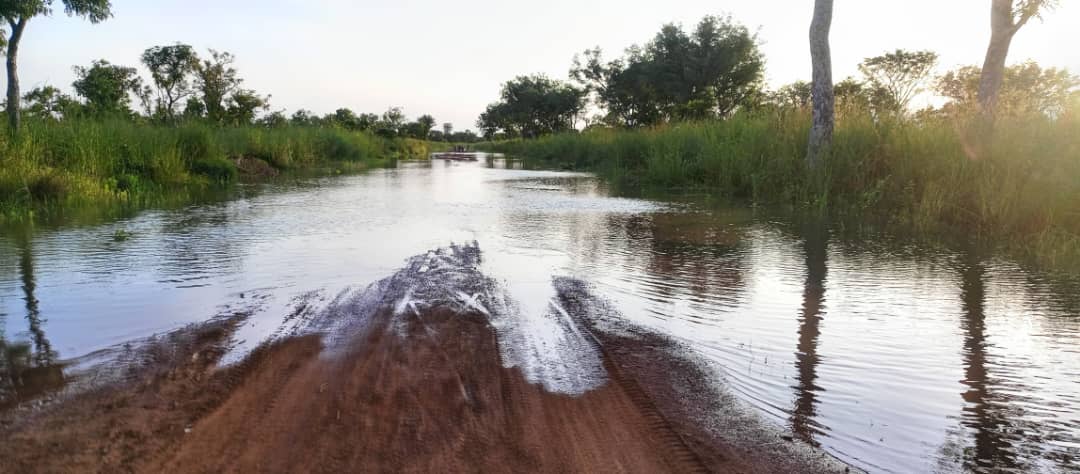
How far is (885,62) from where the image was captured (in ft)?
124

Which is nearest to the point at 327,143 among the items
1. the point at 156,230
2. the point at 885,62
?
the point at 156,230

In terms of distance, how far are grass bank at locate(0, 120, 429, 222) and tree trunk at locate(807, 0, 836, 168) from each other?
1095 cm

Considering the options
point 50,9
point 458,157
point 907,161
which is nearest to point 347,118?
point 458,157

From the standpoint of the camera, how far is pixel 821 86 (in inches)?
430

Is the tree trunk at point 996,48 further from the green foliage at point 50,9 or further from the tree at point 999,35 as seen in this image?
the green foliage at point 50,9

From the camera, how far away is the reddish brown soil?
2.01 meters

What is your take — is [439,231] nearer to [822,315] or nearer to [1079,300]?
[822,315]

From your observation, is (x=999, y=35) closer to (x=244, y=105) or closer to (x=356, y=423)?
(x=356, y=423)

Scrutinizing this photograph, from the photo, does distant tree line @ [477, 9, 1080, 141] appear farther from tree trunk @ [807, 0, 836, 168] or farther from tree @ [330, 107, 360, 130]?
tree @ [330, 107, 360, 130]

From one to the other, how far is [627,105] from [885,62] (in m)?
16.4

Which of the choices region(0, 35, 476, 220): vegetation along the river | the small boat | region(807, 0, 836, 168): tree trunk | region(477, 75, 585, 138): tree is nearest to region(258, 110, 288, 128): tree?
region(0, 35, 476, 220): vegetation along the river

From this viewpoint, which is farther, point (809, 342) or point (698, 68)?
point (698, 68)

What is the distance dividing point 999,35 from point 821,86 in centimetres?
259

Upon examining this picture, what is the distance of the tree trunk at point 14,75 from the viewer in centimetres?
1151
